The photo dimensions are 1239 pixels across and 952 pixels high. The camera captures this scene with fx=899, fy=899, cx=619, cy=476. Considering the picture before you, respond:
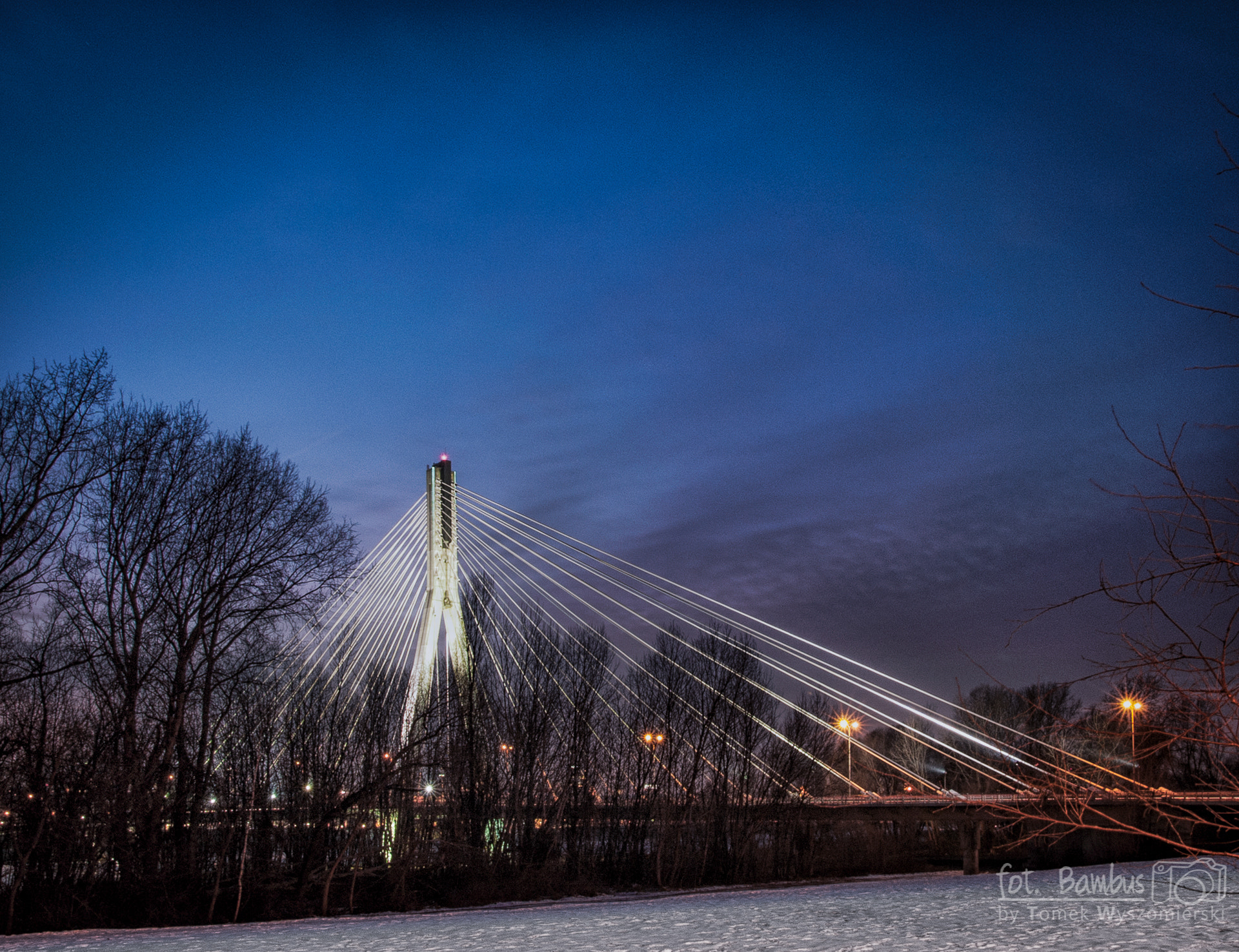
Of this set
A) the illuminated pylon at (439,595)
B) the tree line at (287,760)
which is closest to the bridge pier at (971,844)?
the tree line at (287,760)

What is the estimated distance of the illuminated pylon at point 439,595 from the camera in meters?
23.0

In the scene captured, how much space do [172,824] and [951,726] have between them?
16271 mm

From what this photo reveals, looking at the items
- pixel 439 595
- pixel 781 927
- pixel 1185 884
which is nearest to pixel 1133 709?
pixel 781 927

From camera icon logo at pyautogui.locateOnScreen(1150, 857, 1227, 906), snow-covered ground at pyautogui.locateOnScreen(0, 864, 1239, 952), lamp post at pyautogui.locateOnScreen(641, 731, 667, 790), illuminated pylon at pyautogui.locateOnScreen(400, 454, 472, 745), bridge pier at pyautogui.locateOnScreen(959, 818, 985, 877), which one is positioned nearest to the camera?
snow-covered ground at pyautogui.locateOnScreen(0, 864, 1239, 952)

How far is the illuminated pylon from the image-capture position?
23016mm

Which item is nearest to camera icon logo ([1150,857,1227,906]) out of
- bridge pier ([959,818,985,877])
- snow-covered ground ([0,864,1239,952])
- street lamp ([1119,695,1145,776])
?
snow-covered ground ([0,864,1239,952])

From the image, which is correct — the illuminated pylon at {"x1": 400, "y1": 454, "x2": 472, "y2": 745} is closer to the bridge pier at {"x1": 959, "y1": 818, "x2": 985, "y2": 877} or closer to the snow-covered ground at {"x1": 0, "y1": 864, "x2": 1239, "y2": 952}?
the snow-covered ground at {"x1": 0, "y1": 864, "x2": 1239, "y2": 952}

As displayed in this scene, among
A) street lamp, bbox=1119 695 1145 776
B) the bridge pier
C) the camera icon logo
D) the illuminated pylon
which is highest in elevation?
the illuminated pylon

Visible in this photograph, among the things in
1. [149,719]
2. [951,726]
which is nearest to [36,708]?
[149,719]

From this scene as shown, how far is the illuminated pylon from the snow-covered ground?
575 cm

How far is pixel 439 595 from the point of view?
24266 mm

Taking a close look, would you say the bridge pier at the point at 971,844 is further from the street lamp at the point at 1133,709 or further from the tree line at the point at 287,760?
the street lamp at the point at 1133,709

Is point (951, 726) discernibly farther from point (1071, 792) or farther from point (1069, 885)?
point (1069, 885)

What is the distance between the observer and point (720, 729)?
32.1 meters
